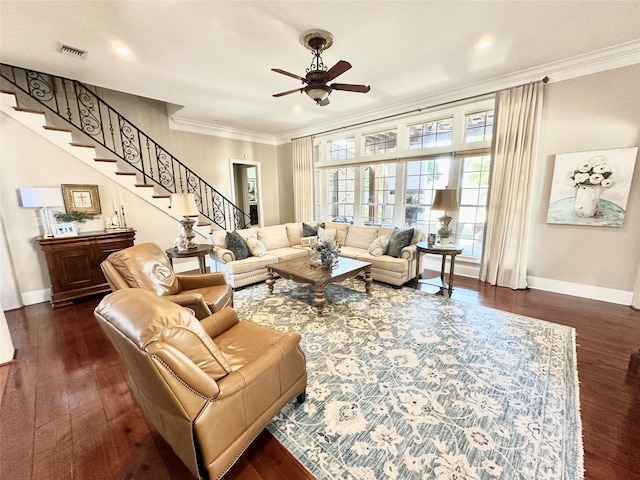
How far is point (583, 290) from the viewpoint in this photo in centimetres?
358

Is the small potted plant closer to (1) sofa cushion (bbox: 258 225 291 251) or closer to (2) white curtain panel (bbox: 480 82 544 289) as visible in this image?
(2) white curtain panel (bbox: 480 82 544 289)

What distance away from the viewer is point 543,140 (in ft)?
12.0

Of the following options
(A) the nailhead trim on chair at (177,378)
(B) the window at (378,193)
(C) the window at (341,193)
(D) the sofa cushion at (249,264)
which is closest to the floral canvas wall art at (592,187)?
(B) the window at (378,193)

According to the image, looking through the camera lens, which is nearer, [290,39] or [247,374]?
[247,374]

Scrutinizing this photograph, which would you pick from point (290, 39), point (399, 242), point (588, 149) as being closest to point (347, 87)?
point (290, 39)

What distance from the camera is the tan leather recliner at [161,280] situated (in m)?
2.29

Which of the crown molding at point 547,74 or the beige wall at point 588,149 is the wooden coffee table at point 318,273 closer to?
the beige wall at point 588,149

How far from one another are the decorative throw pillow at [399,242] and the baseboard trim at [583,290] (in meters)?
1.90

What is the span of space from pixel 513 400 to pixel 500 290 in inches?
97.3

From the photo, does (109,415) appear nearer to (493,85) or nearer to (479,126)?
(479,126)

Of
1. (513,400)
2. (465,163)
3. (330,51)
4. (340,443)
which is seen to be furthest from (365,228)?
(340,443)

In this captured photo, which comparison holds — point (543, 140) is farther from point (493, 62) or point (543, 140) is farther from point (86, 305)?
point (86, 305)

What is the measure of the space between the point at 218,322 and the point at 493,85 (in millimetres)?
4844

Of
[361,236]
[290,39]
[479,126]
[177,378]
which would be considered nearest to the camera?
[177,378]
